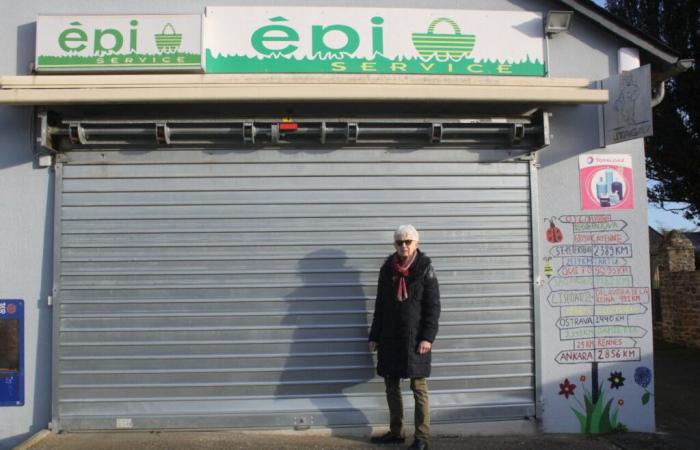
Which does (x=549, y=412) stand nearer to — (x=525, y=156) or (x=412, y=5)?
(x=525, y=156)

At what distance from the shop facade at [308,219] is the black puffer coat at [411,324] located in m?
0.54

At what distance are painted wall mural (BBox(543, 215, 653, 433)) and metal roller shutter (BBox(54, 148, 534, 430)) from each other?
33cm

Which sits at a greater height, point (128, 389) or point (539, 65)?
point (539, 65)

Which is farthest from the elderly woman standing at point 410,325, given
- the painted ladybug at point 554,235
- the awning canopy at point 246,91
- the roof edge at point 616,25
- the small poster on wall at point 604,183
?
the roof edge at point 616,25

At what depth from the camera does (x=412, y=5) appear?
5.95m

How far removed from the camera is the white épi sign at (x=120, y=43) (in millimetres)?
5645

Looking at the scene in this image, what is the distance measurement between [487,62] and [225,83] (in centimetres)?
251

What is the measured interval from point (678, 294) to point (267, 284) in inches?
379

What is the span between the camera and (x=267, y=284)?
18.8 ft

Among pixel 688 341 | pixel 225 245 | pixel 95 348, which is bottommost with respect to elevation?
pixel 688 341

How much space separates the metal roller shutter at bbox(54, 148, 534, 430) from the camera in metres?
5.63

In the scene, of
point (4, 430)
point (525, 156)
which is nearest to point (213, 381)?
point (4, 430)

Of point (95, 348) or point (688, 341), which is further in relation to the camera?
point (688, 341)

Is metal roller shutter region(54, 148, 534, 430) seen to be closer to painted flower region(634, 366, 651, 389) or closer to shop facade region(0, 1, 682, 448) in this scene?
shop facade region(0, 1, 682, 448)
